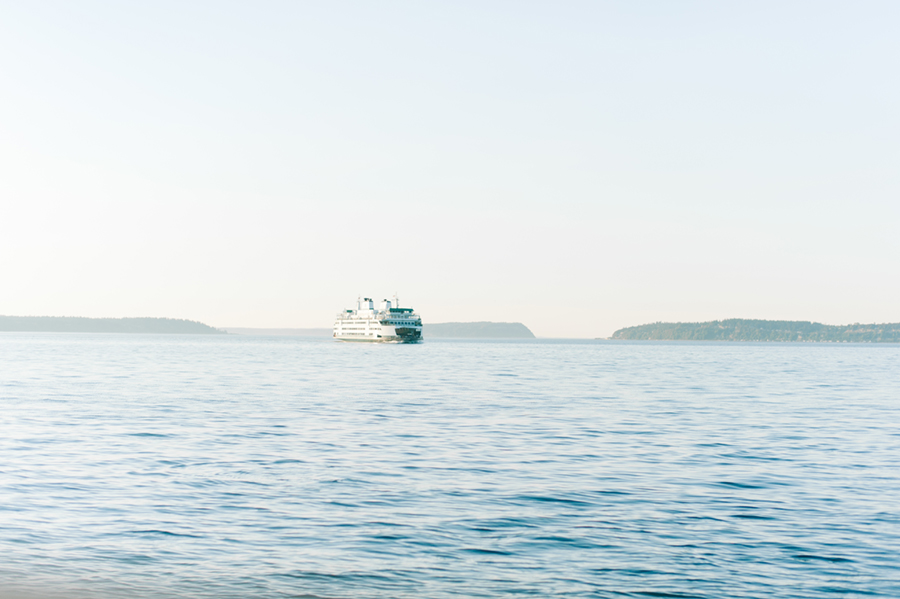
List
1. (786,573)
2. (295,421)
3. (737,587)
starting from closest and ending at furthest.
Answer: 1. (737,587)
2. (786,573)
3. (295,421)

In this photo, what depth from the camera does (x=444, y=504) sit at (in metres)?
16.8

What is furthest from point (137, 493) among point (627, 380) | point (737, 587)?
point (627, 380)

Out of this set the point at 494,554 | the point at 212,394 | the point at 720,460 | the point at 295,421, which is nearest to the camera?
the point at 494,554

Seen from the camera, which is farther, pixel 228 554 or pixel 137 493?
pixel 137 493

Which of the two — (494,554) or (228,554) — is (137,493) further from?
(494,554)

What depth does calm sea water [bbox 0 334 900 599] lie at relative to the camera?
37.9 ft

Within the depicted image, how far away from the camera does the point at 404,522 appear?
1508cm

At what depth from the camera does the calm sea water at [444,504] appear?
11.6 meters

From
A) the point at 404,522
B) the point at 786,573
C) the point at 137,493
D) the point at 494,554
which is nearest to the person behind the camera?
the point at 786,573

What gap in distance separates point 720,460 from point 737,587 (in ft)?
42.6

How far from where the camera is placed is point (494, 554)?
12.9 metres

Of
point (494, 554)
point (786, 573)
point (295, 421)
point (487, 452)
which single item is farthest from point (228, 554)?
point (295, 421)

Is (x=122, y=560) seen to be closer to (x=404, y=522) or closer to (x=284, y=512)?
(x=284, y=512)

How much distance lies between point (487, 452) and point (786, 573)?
1328 centimetres
